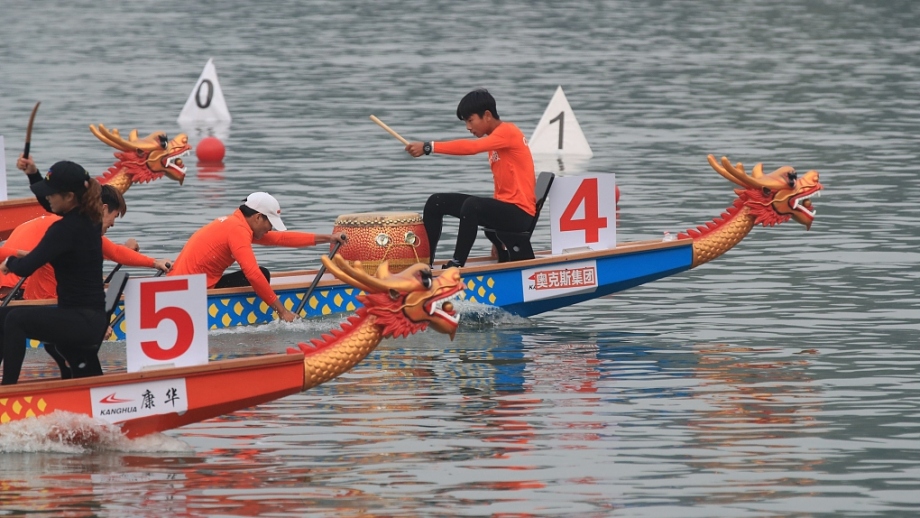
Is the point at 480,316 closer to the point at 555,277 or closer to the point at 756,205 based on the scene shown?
the point at 555,277

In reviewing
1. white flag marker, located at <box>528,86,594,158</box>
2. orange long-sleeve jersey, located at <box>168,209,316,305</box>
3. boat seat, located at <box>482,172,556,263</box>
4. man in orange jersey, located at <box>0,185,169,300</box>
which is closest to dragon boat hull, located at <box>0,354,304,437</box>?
man in orange jersey, located at <box>0,185,169,300</box>

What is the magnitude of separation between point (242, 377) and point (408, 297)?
1.19 metres

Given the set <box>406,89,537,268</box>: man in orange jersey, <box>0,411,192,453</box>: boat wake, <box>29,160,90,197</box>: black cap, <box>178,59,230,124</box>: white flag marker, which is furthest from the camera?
<box>178,59,230,124</box>: white flag marker

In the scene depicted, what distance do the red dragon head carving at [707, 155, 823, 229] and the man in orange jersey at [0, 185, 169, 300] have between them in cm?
578

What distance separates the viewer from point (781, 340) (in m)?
15.4

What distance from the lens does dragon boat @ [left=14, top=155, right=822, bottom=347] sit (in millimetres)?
16391

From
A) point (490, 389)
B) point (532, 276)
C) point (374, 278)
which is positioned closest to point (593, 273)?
point (532, 276)

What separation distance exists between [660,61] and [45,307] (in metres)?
37.2

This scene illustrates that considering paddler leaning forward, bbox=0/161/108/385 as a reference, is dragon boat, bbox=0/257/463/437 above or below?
below

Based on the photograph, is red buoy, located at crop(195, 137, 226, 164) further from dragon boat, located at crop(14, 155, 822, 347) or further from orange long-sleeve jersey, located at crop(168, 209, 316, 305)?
orange long-sleeve jersey, located at crop(168, 209, 316, 305)

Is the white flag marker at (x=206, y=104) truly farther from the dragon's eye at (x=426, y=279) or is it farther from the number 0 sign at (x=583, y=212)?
the dragon's eye at (x=426, y=279)

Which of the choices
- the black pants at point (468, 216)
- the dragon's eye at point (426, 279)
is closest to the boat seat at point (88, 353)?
the dragon's eye at point (426, 279)

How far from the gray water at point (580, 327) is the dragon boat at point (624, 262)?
0.92ft

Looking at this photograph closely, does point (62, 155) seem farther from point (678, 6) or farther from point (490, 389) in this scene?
point (678, 6)
